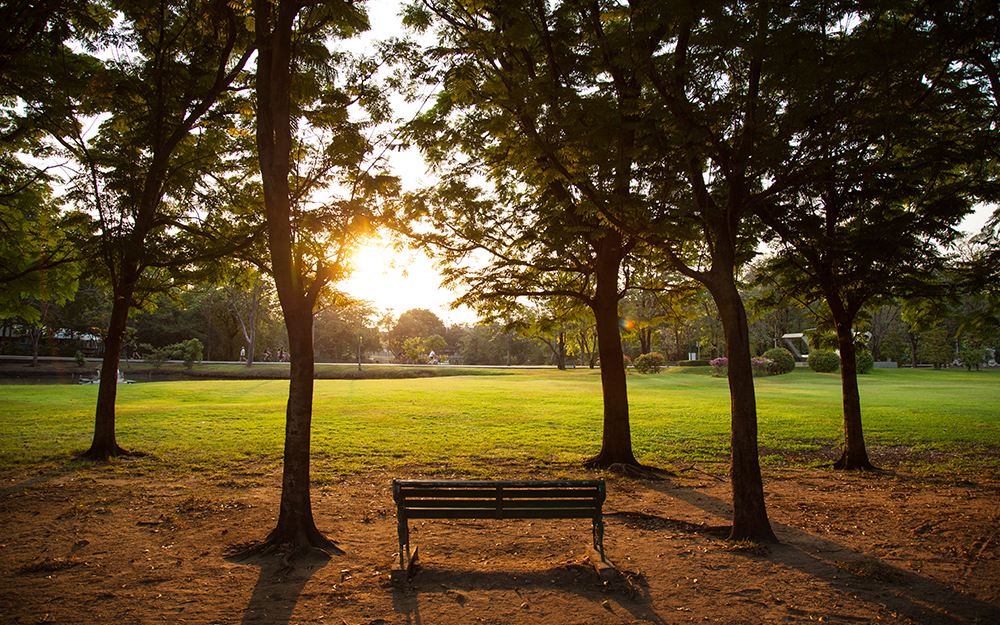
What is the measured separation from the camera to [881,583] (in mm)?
4922

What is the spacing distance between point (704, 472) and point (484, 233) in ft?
20.8

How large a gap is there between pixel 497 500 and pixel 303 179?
5.60 m

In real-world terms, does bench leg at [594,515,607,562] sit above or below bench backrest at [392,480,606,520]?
below

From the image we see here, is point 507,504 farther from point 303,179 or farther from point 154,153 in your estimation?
point 154,153

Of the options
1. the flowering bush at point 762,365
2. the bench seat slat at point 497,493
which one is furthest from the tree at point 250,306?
the bench seat slat at point 497,493

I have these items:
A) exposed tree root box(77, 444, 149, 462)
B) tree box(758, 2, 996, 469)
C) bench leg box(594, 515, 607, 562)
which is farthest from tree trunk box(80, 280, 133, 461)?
tree box(758, 2, 996, 469)

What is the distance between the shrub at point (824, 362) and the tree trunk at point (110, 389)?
45515mm

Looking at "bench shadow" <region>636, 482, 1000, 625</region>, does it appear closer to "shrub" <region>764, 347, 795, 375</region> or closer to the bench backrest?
the bench backrest

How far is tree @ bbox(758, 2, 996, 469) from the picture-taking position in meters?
6.10

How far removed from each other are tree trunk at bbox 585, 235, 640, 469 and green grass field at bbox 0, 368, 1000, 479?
1.10 m

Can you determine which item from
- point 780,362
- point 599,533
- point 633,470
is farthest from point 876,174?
point 780,362

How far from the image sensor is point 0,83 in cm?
782

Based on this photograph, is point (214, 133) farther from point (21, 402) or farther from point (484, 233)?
point (21, 402)

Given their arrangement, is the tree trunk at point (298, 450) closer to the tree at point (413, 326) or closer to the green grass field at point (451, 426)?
the green grass field at point (451, 426)
